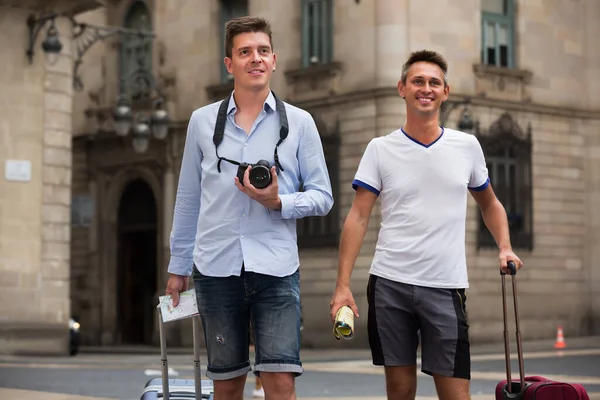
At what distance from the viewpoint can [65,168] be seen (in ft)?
73.6

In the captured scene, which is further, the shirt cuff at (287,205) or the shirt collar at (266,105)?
the shirt collar at (266,105)

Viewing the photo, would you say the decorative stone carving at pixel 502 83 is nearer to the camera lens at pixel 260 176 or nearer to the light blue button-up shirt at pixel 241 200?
the light blue button-up shirt at pixel 241 200

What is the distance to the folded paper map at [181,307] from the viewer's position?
19.5 ft

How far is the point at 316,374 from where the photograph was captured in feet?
57.1

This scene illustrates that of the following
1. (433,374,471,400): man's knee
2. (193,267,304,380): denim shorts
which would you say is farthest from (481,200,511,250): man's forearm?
(193,267,304,380): denim shorts

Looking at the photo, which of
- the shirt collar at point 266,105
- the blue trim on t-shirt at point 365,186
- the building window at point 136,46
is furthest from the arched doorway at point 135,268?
the shirt collar at point 266,105

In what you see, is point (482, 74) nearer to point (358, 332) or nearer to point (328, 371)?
point (358, 332)

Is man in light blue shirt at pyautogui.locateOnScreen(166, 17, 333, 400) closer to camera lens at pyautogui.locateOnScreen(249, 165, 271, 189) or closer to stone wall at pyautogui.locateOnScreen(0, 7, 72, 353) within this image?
camera lens at pyautogui.locateOnScreen(249, 165, 271, 189)

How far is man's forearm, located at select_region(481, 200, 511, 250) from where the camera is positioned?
652cm

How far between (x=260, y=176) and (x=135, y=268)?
91.1ft

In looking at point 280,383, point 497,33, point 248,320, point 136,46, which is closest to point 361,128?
point 497,33

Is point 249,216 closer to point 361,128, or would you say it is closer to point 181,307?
point 181,307

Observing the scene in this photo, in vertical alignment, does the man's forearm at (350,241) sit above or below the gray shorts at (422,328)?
above

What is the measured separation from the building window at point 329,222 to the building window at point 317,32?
5.67ft
